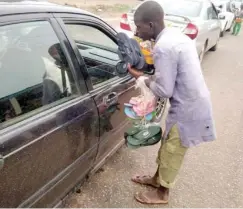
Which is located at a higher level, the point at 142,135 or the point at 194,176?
the point at 142,135

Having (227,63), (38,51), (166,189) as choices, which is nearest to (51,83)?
(38,51)

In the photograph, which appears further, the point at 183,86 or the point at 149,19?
the point at 183,86

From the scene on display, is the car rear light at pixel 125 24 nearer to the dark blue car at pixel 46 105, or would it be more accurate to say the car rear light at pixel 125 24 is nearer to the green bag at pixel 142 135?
the dark blue car at pixel 46 105

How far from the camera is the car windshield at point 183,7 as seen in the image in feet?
A: 22.6

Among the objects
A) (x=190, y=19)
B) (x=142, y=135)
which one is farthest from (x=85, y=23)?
(x=190, y=19)

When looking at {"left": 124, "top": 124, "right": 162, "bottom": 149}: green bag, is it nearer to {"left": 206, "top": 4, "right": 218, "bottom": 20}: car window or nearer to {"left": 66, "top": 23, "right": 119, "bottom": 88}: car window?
{"left": 66, "top": 23, "right": 119, "bottom": 88}: car window

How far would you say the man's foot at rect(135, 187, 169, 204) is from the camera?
280cm

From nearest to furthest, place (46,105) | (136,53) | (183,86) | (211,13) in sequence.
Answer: (46,105) < (183,86) < (136,53) < (211,13)

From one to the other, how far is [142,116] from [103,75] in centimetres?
56

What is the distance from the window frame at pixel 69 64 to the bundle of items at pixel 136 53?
1.27 ft

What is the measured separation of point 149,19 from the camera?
2.12m

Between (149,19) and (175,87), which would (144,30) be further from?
(175,87)

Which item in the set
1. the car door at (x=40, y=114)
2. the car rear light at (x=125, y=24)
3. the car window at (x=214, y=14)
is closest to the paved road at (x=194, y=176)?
the car door at (x=40, y=114)

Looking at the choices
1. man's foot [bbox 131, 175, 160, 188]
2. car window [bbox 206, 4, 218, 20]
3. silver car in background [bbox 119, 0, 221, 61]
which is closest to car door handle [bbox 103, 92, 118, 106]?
man's foot [bbox 131, 175, 160, 188]
